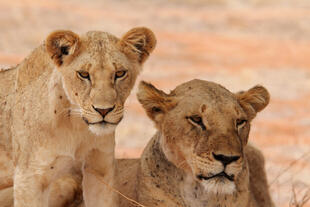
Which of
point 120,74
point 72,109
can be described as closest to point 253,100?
point 120,74

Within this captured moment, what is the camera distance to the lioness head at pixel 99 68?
4.70 m

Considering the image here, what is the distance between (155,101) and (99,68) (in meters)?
0.58

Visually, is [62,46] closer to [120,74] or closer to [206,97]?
[120,74]

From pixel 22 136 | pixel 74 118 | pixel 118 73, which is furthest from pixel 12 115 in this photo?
pixel 118 73

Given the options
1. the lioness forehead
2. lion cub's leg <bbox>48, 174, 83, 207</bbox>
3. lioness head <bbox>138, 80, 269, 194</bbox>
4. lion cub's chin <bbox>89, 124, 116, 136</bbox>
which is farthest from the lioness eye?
lion cub's leg <bbox>48, 174, 83, 207</bbox>

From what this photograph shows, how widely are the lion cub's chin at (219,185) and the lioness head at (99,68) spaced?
2.18 feet

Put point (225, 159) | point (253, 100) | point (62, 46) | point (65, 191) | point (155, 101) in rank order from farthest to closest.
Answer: point (65, 191), point (253, 100), point (155, 101), point (62, 46), point (225, 159)

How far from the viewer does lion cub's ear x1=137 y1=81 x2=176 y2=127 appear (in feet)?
17.1

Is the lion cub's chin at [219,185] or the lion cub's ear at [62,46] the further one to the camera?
the lion cub's ear at [62,46]

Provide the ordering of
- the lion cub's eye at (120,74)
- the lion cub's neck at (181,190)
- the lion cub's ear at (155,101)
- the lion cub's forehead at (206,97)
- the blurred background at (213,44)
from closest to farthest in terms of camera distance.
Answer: the lion cub's eye at (120,74) < the lion cub's forehead at (206,97) < the lion cub's neck at (181,190) < the lion cub's ear at (155,101) < the blurred background at (213,44)

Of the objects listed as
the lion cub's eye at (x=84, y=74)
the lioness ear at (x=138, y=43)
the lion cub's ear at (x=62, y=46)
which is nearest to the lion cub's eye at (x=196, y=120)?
the lioness ear at (x=138, y=43)

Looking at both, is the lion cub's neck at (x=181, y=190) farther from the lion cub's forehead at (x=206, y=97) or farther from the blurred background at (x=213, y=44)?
the blurred background at (x=213, y=44)

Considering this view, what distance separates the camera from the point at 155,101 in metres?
5.23

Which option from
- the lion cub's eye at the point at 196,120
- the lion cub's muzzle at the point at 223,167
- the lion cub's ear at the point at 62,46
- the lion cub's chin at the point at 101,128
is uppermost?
the lion cub's ear at the point at 62,46
